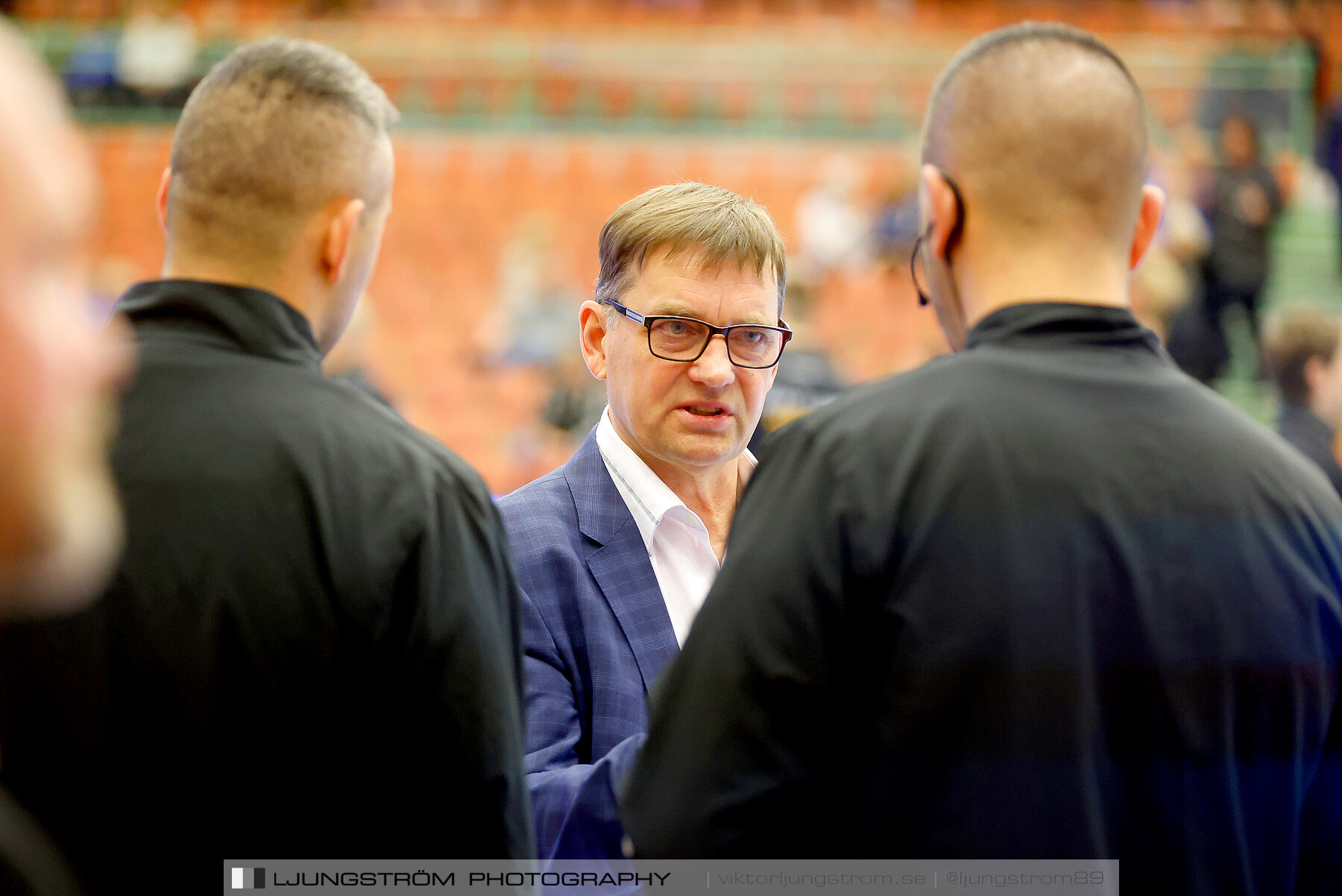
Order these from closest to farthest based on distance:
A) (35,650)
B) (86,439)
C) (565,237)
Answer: (86,439) < (35,650) < (565,237)

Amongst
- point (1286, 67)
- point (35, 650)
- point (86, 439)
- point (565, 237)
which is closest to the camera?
point (86, 439)

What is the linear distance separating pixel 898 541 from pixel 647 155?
411 inches

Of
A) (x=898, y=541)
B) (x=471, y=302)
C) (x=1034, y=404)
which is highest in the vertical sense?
(x=1034, y=404)

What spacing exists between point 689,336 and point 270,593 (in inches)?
36.6

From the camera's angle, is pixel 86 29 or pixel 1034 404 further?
pixel 86 29

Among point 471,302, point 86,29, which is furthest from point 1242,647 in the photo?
point 86,29

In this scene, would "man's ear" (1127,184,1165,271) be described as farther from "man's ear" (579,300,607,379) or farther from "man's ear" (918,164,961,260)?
"man's ear" (579,300,607,379)

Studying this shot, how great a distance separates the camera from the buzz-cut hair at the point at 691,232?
187 cm

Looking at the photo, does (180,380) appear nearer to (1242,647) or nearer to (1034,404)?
(1034,404)

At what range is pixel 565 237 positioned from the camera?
35.2 ft

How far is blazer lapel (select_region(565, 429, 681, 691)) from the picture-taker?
1691mm

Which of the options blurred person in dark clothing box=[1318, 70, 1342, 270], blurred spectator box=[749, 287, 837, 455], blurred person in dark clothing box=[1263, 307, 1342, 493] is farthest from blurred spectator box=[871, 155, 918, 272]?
blurred person in dark clothing box=[1263, 307, 1342, 493]

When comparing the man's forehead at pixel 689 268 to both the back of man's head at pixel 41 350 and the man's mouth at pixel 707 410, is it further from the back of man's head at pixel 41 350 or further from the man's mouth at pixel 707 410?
the back of man's head at pixel 41 350

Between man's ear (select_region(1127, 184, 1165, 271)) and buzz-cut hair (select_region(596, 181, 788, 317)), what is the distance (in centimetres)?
72
